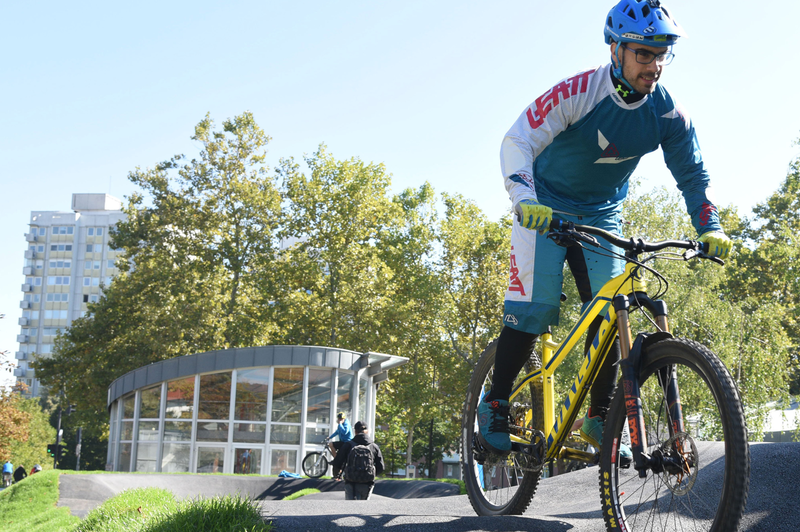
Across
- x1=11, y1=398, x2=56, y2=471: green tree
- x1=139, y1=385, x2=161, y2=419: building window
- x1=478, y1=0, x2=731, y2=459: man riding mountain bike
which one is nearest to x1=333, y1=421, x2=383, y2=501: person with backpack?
x1=478, y1=0, x2=731, y2=459: man riding mountain bike

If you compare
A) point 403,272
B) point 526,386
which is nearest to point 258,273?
point 403,272

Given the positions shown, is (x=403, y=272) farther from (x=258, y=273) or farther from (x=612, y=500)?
(x=612, y=500)

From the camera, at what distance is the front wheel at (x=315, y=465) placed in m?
18.5

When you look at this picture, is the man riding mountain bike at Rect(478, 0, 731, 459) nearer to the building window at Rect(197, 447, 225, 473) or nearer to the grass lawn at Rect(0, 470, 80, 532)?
the grass lawn at Rect(0, 470, 80, 532)

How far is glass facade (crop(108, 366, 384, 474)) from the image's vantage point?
20.3m

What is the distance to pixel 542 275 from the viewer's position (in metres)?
3.50

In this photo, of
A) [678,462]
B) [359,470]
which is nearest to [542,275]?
[678,462]

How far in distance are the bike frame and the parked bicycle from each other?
15432 mm

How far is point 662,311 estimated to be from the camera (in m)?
2.78

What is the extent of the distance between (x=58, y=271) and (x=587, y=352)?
12399 cm

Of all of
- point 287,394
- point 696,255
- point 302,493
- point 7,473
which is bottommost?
point 7,473

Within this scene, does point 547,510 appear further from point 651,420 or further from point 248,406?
point 248,406

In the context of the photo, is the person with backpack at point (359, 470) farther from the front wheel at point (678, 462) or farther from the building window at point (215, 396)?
the building window at point (215, 396)

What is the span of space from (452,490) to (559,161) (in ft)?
47.4
